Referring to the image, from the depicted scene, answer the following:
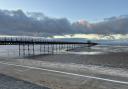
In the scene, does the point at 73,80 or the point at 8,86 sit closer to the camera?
the point at 8,86

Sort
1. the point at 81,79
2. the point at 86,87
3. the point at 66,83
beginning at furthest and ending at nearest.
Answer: the point at 81,79
the point at 66,83
the point at 86,87

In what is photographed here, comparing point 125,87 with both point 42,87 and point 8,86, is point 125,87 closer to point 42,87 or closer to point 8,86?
point 42,87

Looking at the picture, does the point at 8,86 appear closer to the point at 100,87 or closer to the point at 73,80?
the point at 73,80

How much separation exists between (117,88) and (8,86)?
5800mm

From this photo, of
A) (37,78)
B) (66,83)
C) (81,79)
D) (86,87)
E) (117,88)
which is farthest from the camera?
(37,78)

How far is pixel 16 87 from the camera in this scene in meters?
12.1

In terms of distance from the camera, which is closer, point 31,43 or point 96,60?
point 96,60

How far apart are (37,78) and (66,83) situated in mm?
2751

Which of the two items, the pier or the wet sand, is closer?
the wet sand

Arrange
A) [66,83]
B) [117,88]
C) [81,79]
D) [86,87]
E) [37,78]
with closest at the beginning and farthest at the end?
[117,88]
[86,87]
[66,83]
[81,79]
[37,78]

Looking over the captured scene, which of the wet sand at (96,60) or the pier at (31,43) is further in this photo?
the pier at (31,43)

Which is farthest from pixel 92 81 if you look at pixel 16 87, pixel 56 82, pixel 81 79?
pixel 16 87

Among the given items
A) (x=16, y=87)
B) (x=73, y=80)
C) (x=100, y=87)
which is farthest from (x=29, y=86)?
(x=100, y=87)

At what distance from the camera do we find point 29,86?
12.3 meters
